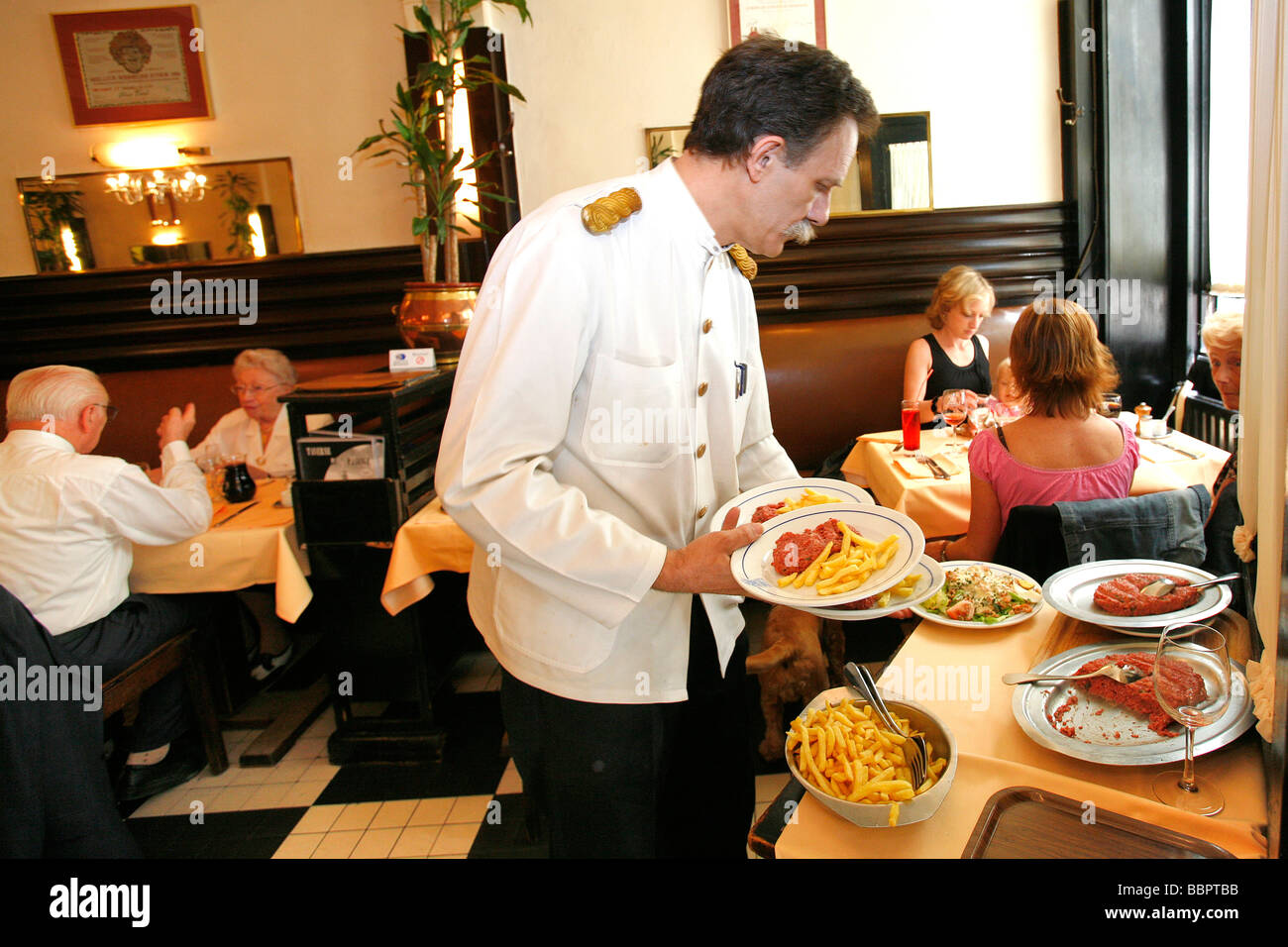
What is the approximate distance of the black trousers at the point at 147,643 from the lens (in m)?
2.75

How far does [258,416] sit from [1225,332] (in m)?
3.90

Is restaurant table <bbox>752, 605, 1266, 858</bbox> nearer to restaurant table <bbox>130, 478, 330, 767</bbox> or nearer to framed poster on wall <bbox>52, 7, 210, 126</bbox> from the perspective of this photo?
restaurant table <bbox>130, 478, 330, 767</bbox>

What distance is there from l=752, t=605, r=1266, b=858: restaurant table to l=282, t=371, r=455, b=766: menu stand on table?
1966 mm

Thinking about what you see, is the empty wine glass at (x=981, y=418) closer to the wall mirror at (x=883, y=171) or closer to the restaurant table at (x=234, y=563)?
the wall mirror at (x=883, y=171)

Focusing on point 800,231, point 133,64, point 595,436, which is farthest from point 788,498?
point 133,64

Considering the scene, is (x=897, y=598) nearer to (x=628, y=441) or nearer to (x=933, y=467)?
(x=628, y=441)

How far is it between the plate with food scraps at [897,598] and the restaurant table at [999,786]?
190mm

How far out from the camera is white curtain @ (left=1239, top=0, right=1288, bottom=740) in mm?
986

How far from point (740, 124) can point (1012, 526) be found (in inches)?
53.3

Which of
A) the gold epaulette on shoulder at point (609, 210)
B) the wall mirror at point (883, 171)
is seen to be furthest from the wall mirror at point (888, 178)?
the gold epaulette on shoulder at point (609, 210)
